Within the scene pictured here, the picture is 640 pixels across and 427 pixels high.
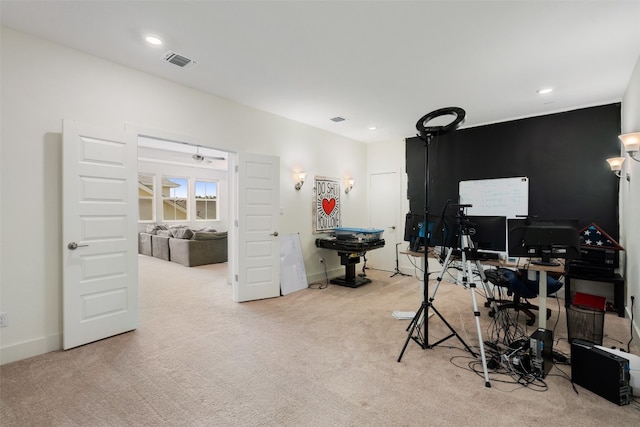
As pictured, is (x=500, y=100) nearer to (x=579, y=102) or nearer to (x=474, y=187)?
(x=579, y=102)

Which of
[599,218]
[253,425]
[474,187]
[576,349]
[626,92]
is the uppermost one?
[626,92]

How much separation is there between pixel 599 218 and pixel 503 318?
2.19 metres

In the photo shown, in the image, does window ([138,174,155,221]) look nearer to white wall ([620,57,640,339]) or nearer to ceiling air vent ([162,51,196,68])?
ceiling air vent ([162,51,196,68])

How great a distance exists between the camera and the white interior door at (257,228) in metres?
4.20

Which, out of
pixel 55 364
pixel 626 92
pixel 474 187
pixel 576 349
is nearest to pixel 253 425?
pixel 55 364

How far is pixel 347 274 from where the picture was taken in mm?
5176

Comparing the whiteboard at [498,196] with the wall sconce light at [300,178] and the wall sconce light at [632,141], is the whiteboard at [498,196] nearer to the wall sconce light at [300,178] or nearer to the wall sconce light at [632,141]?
the wall sconce light at [632,141]

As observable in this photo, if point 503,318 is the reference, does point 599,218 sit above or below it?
→ above

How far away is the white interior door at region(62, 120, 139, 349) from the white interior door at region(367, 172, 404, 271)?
4566 mm

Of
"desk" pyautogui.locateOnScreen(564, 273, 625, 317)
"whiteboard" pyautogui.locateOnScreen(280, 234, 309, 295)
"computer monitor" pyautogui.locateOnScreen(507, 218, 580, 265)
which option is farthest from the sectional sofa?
"desk" pyautogui.locateOnScreen(564, 273, 625, 317)

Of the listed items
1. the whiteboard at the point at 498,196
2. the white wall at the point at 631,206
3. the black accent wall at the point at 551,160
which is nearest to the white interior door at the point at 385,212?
the black accent wall at the point at 551,160

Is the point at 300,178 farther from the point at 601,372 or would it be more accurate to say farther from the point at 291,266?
the point at 601,372

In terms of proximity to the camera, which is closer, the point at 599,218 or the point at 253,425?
the point at 253,425

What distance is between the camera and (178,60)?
9.91ft
